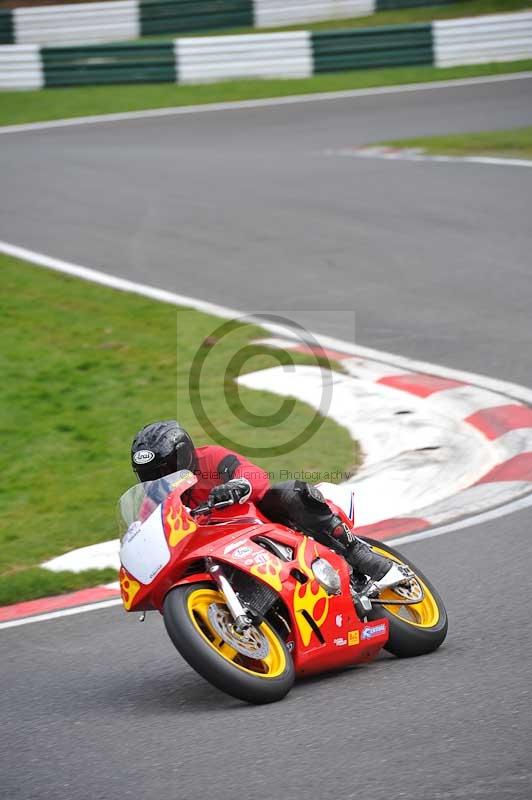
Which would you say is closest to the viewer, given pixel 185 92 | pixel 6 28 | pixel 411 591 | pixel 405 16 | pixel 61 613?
Answer: pixel 411 591

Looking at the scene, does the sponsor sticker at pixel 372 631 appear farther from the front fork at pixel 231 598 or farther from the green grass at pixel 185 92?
the green grass at pixel 185 92

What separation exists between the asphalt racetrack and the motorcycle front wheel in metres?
0.11

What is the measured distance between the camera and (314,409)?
9406mm

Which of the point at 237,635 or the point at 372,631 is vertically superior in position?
the point at 237,635

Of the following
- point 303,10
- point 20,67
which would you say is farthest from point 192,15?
point 20,67

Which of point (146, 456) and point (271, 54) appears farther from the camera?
point (271, 54)

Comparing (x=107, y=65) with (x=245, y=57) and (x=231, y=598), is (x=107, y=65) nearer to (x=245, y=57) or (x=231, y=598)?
(x=245, y=57)

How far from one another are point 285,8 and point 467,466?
22.4 meters

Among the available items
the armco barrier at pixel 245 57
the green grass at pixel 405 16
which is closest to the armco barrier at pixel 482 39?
the armco barrier at pixel 245 57

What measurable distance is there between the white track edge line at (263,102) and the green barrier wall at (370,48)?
4.72 ft

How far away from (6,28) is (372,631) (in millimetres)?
25392

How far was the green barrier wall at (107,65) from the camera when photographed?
23734 millimetres

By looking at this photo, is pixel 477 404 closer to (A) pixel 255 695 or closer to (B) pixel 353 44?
(A) pixel 255 695

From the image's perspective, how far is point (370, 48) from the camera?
23875 mm
